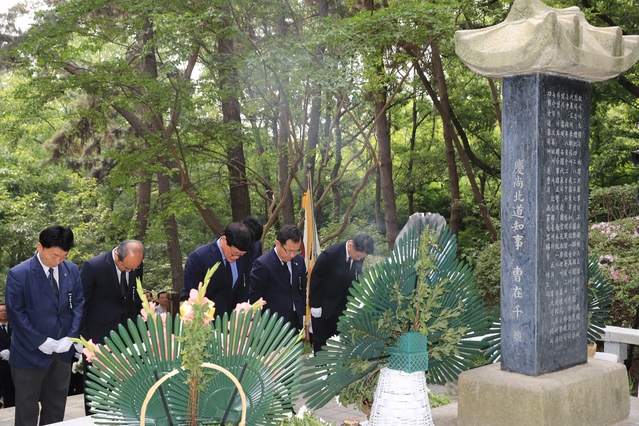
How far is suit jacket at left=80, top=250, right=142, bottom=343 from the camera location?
6.77 m

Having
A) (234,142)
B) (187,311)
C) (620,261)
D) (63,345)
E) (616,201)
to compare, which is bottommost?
(63,345)

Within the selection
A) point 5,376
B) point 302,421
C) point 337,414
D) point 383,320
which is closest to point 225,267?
point 337,414

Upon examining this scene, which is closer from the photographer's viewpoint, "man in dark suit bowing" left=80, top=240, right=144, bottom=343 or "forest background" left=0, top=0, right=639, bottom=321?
"man in dark suit bowing" left=80, top=240, right=144, bottom=343

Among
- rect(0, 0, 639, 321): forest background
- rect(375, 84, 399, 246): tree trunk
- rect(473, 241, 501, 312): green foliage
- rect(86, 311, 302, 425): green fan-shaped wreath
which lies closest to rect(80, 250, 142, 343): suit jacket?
rect(86, 311, 302, 425): green fan-shaped wreath

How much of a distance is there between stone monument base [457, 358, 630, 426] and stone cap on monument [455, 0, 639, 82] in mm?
2022

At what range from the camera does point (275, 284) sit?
769 cm

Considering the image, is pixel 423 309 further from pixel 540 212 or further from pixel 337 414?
pixel 337 414

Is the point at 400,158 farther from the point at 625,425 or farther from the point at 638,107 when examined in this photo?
the point at 625,425

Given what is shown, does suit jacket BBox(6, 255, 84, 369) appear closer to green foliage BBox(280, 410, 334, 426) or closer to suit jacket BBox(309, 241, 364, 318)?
green foliage BBox(280, 410, 334, 426)

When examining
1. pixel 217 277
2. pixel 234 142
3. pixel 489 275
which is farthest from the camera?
pixel 234 142

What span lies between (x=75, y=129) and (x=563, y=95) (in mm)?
11868

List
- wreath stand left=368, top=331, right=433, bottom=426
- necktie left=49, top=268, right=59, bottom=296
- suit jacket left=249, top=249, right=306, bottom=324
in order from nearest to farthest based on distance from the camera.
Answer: wreath stand left=368, top=331, right=433, bottom=426, necktie left=49, top=268, right=59, bottom=296, suit jacket left=249, top=249, right=306, bottom=324

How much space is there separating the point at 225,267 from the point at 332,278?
118cm

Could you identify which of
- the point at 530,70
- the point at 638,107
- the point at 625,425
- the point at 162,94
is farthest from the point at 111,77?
the point at 638,107
